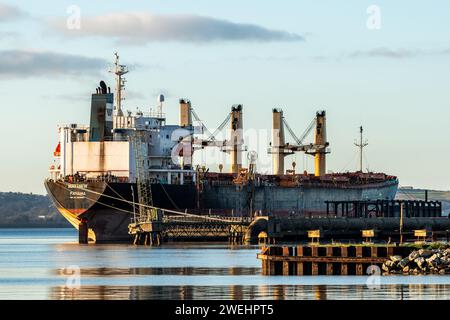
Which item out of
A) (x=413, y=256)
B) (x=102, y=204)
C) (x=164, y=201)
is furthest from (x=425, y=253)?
(x=164, y=201)

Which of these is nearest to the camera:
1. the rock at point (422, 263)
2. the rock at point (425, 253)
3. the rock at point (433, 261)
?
the rock at point (433, 261)

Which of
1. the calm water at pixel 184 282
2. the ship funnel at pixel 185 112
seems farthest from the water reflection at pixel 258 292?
the ship funnel at pixel 185 112

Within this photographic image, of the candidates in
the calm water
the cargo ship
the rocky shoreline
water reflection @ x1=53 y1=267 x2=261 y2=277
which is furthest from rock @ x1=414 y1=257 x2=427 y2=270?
the cargo ship

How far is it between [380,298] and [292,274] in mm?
15204

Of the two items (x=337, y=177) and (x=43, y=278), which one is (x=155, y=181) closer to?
(x=337, y=177)

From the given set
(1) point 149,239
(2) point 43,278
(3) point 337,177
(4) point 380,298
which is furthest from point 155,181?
(4) point 380,298

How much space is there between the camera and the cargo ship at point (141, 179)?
12000 centimetres

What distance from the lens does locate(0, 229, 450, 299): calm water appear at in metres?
51.6

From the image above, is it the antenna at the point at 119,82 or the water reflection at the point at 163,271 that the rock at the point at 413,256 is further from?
the antenna at the point at 119,82

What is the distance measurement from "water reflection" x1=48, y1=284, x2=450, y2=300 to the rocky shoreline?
657 centimetres

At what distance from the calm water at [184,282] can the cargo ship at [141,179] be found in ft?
116

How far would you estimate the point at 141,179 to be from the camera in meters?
121

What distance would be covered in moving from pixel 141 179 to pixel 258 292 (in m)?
69.2
